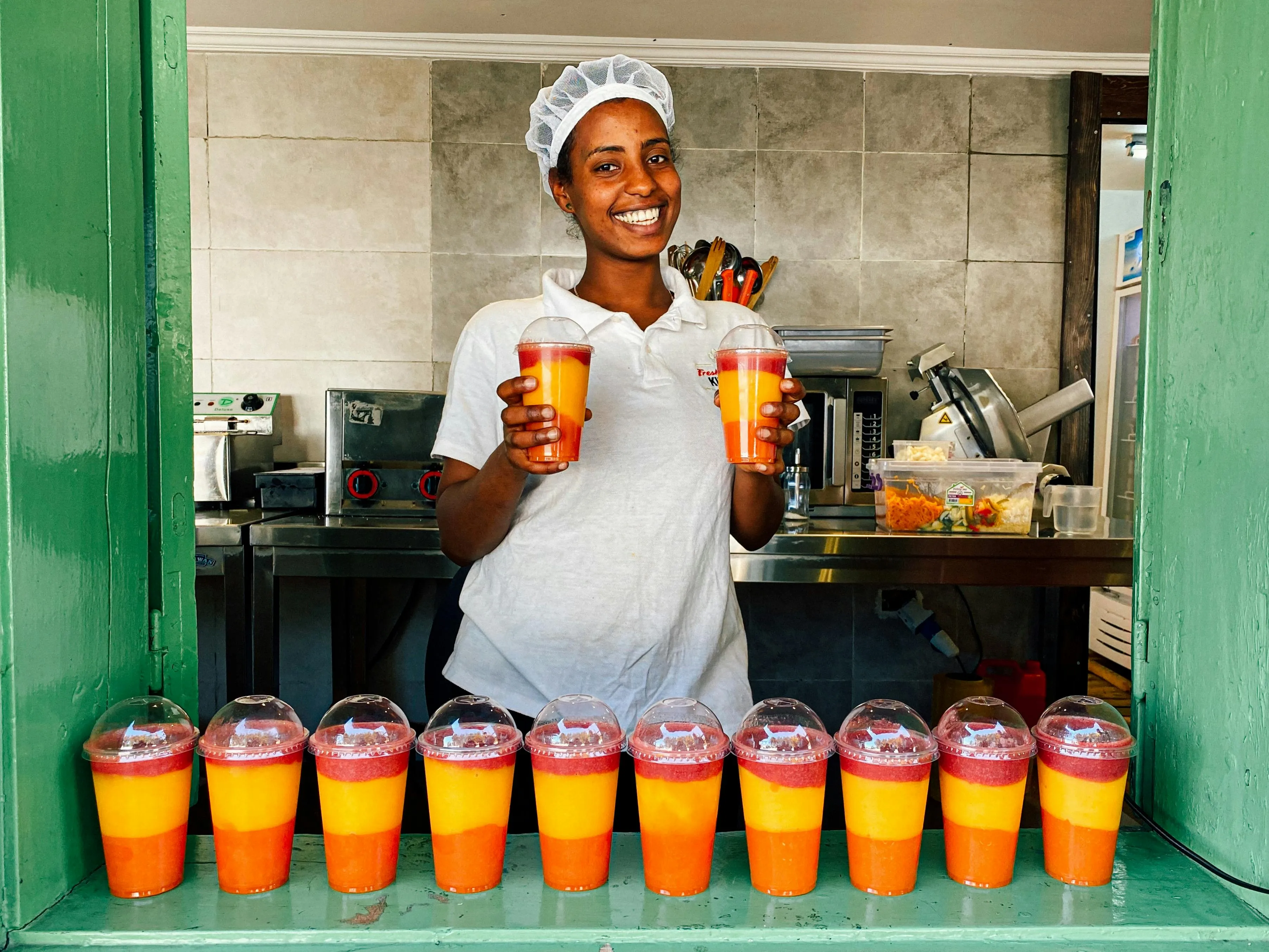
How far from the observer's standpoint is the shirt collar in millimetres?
1479

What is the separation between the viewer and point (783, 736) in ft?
3.10

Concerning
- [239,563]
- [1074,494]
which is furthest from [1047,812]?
[239,563]

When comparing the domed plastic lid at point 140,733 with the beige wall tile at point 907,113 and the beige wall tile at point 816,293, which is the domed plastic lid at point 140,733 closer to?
the beige wall tile at point 816,293

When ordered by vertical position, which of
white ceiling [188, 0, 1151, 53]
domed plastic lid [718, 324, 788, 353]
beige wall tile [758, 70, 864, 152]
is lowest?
domed plastic lid [718, 324, 788, 353]

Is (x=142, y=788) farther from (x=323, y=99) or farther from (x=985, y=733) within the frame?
(x=323, y=99)

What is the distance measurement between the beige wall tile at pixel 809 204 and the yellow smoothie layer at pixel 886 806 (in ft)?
10.7

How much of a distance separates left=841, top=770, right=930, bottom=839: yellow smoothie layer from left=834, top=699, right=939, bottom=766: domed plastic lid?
0.07ft

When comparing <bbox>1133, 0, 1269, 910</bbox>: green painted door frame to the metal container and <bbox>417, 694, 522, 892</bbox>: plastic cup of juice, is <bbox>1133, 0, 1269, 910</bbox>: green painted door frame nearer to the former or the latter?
<bbox>417, 694, 522, 892</bbox>: plastic cup of juice

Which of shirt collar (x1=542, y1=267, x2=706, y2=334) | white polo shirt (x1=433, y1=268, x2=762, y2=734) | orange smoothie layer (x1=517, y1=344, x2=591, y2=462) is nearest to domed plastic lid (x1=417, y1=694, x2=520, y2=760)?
Result: orange smoothie layer (x1=517, y1=344, x2=591, y2=462)

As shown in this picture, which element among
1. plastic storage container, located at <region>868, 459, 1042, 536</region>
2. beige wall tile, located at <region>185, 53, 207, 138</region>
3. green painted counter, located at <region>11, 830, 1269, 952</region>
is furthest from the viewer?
beige wall tile, located at <region>185, 53, 207, 138</region>

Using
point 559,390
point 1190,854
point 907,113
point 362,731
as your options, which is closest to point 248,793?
point 362,731

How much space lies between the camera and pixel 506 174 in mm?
3939

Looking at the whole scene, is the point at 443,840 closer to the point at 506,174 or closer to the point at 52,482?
the point at 52,482

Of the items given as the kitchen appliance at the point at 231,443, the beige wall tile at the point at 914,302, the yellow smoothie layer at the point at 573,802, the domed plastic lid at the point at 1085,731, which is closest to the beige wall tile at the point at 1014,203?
the beige wall tile at the point at 914,302
